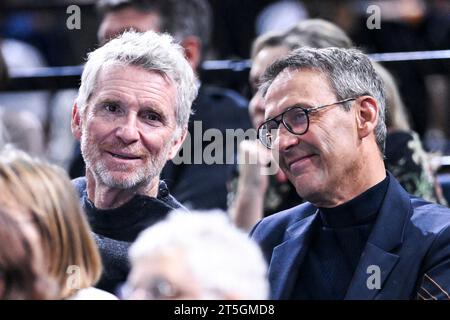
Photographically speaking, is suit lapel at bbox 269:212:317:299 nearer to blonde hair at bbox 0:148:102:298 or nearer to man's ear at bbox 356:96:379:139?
man's ear at bbox 356:96:379:139

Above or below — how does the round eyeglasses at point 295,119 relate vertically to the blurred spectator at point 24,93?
above

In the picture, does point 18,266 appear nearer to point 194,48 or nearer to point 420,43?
point 194,48

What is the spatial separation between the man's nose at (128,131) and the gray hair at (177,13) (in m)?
0.87

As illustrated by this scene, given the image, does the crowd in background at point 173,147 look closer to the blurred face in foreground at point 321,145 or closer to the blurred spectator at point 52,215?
the blurred spectator at point 52,215

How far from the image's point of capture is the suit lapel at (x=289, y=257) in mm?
1757

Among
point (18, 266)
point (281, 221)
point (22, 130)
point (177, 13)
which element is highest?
point (177, 13)

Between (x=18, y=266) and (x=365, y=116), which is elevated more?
(x=365, y=116)

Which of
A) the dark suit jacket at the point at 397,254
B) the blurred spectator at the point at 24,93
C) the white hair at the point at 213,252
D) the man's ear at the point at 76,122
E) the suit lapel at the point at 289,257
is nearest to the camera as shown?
the white hair at the point at 213,252

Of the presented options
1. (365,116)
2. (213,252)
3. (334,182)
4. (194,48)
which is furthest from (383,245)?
(194,48)

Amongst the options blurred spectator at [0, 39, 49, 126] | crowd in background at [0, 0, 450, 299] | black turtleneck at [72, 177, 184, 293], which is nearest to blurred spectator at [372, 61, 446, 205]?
crowd in background at [0, 0, 450, 299]

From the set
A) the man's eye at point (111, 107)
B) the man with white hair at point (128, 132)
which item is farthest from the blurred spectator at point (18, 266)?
the man's eye at point (111, 107)

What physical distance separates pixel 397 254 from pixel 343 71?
0.36 m

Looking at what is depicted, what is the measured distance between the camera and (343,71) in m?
1.81
